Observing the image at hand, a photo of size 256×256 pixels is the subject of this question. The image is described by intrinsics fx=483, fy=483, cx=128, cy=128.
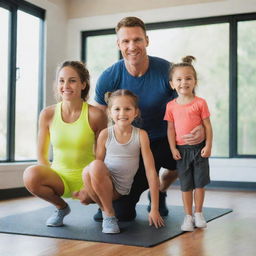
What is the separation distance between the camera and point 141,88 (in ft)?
9.20

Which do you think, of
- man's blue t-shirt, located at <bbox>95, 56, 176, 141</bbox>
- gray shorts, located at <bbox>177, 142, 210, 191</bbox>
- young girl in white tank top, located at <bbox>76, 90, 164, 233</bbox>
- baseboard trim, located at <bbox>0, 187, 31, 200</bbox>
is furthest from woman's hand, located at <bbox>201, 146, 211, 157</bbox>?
baseboard trim, located at <bbox>0, 187, 31, 200</bbox>

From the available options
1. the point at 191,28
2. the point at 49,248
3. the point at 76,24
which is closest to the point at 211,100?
the point at 191,28

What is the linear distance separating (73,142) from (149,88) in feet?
1.91

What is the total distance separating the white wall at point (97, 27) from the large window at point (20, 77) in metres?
0.10

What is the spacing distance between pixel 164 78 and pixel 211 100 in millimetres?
2210

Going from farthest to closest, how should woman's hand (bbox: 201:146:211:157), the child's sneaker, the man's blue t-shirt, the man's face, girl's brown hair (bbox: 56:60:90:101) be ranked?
the man's blue t-shirt
the man's face
girl's brown hair (bbox: 56:60:90:101)
woman's hand (bbox: 201:146:211:157)
the child's sneaker

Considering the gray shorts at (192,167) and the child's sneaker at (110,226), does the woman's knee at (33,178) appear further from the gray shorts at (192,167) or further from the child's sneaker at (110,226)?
the gray shorts at (192,167)

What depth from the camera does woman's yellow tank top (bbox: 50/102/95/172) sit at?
253cm

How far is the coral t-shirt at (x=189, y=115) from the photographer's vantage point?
8.14 feet

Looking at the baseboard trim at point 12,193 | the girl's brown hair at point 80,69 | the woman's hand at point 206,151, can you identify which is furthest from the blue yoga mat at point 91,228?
the baseboard trim at point 12,193

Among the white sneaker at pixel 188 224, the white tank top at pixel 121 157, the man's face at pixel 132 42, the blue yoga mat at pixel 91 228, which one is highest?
the man's face at pixel 132 42

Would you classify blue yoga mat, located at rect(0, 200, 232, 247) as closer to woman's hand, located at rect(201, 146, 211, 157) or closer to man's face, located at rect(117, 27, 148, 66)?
woman's hand, located at rect(201, 146, 211, 157)

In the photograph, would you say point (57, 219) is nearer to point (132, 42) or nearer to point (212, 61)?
point (132, 42)

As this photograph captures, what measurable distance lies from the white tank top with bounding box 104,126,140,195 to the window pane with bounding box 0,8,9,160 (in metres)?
2.07
